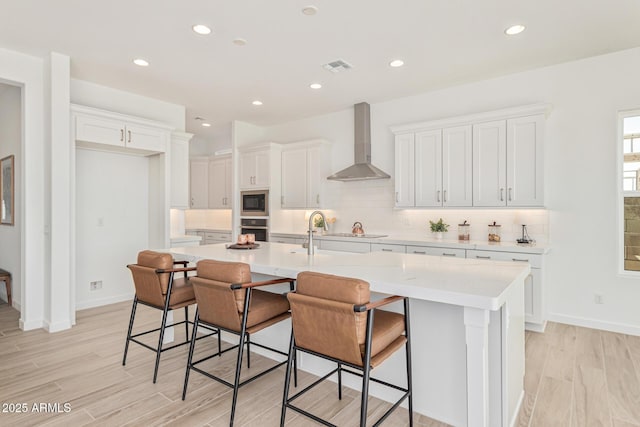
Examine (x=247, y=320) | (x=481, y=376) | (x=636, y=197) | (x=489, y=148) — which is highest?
(x=489, y=148)

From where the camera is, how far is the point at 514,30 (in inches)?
123

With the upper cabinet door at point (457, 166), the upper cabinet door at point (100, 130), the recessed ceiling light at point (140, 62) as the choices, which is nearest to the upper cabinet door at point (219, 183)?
the upper cabinet door at point (100, 130)

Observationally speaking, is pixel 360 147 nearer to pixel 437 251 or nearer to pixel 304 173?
pixel 304 173

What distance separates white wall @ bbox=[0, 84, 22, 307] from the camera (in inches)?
169

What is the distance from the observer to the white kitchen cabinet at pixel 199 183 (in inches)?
290

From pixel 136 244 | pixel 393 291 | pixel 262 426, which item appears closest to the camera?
pixel 393 291

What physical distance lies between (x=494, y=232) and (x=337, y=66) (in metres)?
2.70

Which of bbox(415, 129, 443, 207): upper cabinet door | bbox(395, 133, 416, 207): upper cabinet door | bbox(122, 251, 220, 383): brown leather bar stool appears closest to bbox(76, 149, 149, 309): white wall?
bbox(122, 251, 220, 383): brown leather bar stool

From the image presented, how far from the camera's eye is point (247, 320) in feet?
6.91

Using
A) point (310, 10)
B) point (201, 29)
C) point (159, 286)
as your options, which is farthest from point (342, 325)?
point (201, 29)

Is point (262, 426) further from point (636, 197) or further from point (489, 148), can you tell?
point (636, 197)

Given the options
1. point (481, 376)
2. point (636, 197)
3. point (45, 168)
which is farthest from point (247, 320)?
point (636, 197)

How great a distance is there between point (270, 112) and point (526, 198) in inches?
155

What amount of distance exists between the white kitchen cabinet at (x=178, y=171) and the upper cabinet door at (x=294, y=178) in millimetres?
1619
